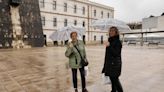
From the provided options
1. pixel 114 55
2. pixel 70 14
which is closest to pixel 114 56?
pixel 114 55

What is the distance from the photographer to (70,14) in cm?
3781

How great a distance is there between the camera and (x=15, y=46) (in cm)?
2455

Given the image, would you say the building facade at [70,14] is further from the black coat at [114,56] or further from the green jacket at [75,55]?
the black coat at [114,56]

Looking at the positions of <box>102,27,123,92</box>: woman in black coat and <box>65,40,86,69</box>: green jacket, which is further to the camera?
<box>65,40,86,69</box>: green jacket

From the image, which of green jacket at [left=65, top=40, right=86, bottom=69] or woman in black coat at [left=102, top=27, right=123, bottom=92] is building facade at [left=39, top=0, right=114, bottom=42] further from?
woman in black coat at [left=102, top=27, right=123, bottom=92]

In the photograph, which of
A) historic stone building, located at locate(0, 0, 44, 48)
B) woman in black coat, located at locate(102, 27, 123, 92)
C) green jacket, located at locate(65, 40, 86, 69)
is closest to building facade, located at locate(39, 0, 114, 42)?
historic stone building, located at locate(0, 0, 44, 48)

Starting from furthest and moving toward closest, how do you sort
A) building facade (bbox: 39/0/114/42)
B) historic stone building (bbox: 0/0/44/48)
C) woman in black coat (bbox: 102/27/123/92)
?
building facade (bbox: 39/0/114/42) < historic stone building (bbox: 0/0/44/48) < woman in black coat (bbox: 102/27/123/92)

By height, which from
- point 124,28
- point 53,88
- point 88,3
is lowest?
point 53,88

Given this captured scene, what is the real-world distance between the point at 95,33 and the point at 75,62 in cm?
3899

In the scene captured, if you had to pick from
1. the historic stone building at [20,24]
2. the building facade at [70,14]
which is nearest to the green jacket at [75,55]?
the historic stone building at [20,24]

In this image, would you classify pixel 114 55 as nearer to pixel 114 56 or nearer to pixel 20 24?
pixel 114 56

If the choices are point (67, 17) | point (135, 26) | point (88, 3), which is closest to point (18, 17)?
point (67, 17)

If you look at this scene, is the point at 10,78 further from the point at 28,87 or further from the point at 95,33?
the point at 95,33

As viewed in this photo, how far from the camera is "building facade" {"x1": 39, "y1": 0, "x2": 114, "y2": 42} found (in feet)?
110
